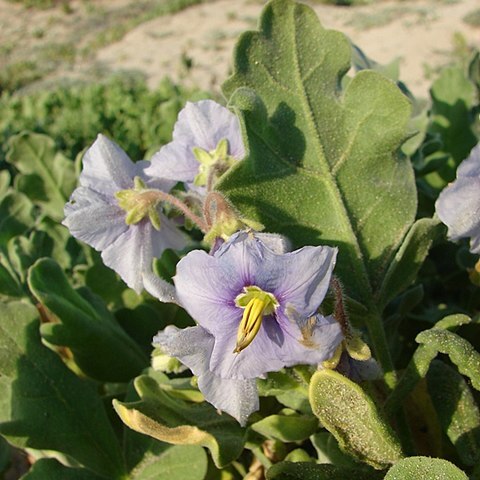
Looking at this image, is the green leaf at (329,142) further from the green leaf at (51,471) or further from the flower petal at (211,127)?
the green leaf at (51,471)

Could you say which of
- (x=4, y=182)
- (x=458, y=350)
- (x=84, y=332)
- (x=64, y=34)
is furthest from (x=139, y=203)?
(x=64, y=34)

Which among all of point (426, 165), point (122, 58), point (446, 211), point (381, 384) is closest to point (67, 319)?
point (381, 384)

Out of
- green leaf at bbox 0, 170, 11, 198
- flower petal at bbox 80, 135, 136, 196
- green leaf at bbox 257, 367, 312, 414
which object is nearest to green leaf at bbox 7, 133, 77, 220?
green leaf at bbox 0, 170, 11, 198

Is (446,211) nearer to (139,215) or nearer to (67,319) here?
(139,215)

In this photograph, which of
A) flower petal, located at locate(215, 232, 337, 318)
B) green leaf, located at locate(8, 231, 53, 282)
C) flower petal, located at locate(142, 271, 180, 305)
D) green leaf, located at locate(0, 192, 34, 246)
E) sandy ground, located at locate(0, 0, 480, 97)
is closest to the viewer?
flower petal, located at locate(215, 232, 337, 318)

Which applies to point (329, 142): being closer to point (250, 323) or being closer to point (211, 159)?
point (211, 159)

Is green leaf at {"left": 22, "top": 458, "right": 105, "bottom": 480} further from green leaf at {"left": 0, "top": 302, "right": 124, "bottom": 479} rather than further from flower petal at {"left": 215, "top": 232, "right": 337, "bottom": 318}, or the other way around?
flower petal at {"left": 215, "top": 232, "right": 337, "bottom": 318}
